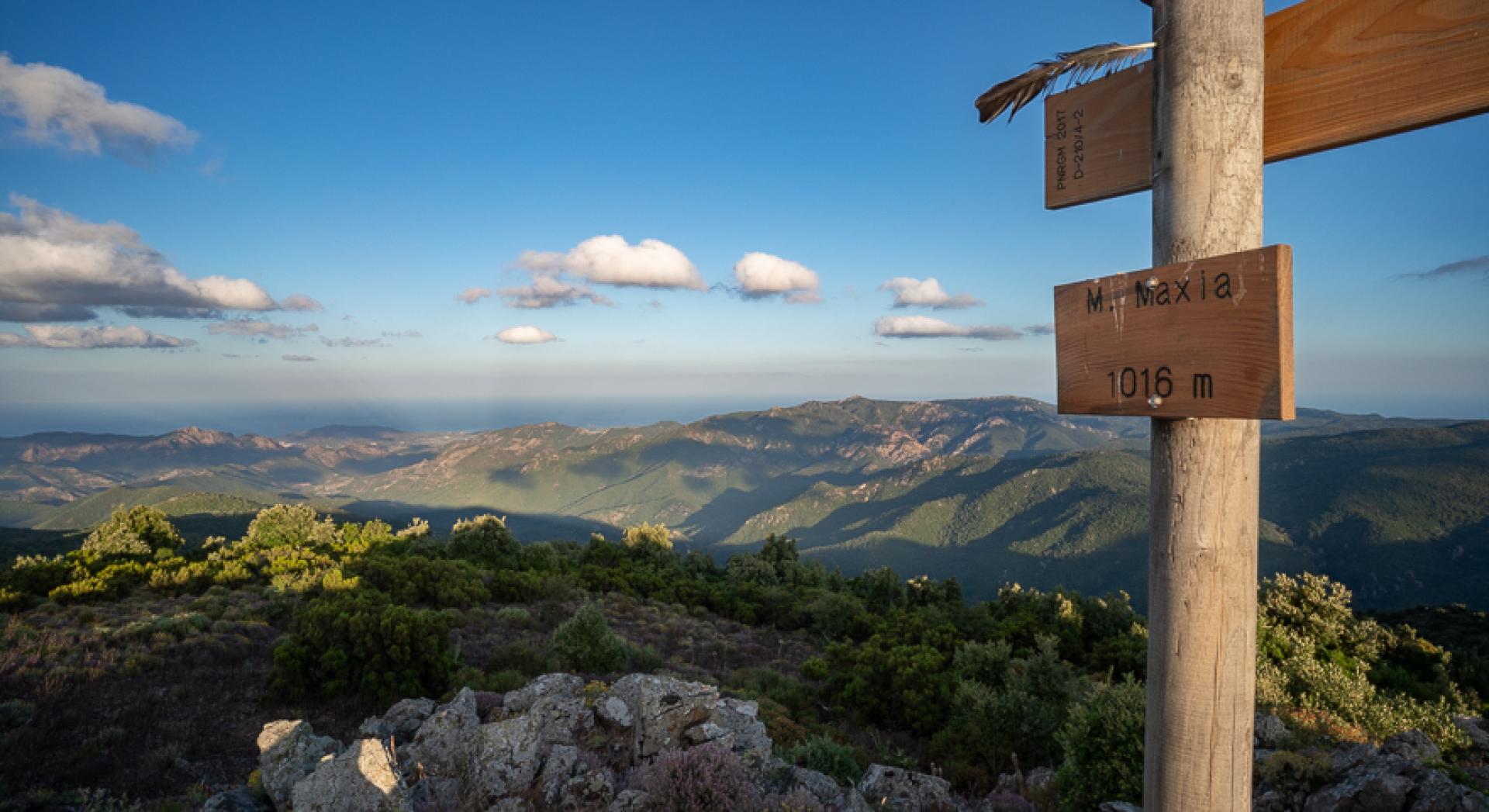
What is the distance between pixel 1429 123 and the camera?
1.85 m

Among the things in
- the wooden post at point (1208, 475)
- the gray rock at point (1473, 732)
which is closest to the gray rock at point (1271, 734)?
the gray rock at point (1473, 732)

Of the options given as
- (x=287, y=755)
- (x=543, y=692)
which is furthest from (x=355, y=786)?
(x=543, y=692)

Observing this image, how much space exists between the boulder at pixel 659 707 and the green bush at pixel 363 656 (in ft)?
18.2

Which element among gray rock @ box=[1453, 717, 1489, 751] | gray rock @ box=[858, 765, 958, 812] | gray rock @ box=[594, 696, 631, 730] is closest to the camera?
gray rock @ box=[858, 765, 958, 812]

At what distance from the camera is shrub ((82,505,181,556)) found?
853 inches

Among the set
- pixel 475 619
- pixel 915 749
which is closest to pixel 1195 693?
pixel 915 749

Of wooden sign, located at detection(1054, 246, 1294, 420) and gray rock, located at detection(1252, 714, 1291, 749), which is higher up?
wooden sign, located at detection(1054, 246, 1294, 420)

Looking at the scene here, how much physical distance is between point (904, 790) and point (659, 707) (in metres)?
2.76

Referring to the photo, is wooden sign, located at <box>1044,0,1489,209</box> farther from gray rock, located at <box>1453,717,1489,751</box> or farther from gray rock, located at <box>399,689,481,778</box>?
gray rock, located at <box>1453,717,1489,751</box>

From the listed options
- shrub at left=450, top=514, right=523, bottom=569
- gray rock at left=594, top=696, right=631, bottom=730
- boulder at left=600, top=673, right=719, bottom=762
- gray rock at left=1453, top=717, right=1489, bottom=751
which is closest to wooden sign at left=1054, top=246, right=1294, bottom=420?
boulder at left=600, top=673, right=719, bottom=762

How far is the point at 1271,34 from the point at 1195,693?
2.30 metres

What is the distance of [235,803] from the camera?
5711mm

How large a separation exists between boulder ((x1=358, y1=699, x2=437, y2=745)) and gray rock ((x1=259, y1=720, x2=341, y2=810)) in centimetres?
54

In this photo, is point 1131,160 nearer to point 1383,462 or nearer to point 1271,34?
point 1271,34
